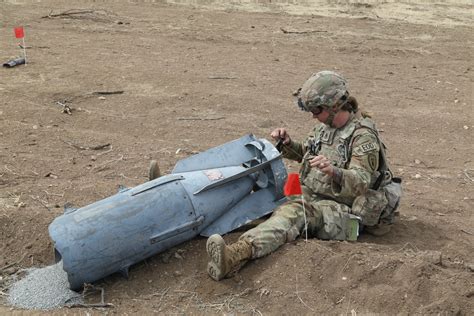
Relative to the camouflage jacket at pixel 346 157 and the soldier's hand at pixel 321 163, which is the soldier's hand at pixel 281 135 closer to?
the camouflage jacket at pixel 346 157

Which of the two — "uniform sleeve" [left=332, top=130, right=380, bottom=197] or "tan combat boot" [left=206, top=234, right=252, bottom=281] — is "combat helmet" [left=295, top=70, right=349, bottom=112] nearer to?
"uniform sleeve" [left=332, top=130, right=380, bottom=197]

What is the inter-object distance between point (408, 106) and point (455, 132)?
88 cm

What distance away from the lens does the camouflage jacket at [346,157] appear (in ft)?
13.1

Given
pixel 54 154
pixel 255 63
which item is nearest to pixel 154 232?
pixel 54 154

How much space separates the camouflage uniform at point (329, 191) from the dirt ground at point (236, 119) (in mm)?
146

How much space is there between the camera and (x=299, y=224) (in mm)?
4152

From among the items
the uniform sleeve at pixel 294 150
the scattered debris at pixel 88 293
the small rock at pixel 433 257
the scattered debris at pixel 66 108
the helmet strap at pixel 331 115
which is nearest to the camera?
the scattered debris at pixel 88 293

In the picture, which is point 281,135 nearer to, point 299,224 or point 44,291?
point 299,224

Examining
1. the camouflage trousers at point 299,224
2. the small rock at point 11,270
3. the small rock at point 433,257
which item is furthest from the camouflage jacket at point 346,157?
the small rock at point 11,270

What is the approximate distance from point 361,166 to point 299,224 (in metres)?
0.59

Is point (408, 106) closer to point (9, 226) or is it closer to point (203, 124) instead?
point (203, 124)

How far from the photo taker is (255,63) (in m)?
9.33

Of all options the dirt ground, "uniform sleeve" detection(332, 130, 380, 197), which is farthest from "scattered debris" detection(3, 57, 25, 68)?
"uniform sleeve" detection(332, 130, 380, 197)

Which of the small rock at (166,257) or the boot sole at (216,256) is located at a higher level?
the boot sole at (216,256)
